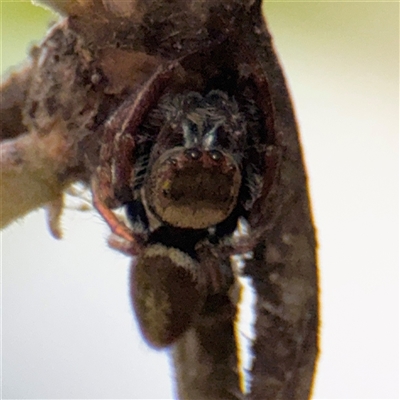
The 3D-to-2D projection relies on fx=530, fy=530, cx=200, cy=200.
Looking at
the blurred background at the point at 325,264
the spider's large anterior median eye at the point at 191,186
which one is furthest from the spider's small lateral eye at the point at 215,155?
the blurred background at the point at 325,264

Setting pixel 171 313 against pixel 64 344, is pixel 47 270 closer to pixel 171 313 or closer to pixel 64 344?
pixel 64 344

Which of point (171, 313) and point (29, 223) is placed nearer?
point (171, 313)

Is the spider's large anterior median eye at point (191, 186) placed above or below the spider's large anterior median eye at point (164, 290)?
above

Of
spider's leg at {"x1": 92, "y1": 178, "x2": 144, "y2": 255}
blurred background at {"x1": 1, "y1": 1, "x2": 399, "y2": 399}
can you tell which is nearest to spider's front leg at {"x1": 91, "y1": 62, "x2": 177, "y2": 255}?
spider's leg at {"x1": 92, "y1": 178, "x2": 144, "y2": 255}

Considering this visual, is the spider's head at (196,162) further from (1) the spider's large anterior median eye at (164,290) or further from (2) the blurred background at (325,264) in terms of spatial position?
(2) the blurred background at (325,264)

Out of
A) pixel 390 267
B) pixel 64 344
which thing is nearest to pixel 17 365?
pixel 64 344

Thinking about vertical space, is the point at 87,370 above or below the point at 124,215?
below

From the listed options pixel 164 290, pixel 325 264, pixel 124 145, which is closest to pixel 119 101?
pixel 124 145

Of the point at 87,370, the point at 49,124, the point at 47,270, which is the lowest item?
the point at 87,370
